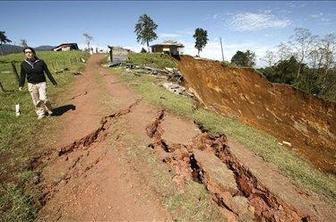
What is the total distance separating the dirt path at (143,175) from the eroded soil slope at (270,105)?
11072 mm

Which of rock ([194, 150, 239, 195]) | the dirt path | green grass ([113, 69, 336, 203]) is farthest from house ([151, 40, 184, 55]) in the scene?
rock ([194, 150, 239, 195])

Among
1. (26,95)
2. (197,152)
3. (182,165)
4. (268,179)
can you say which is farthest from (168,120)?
(26,95)

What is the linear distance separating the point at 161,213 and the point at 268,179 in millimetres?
3858

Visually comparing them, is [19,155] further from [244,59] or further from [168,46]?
[244,59]

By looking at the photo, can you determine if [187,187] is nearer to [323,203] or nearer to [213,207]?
[213,207]

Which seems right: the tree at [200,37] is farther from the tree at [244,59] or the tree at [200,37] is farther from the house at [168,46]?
the house at [168,46]

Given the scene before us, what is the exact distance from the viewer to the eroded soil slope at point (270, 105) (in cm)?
2206

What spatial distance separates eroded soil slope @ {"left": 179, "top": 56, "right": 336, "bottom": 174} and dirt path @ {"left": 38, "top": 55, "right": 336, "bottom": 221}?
11.1 m

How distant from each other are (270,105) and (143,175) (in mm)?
21157

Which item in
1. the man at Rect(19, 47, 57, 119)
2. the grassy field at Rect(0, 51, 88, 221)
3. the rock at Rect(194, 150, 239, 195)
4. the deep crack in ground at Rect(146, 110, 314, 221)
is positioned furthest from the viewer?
the man at Rect(19, 47, 57, 119)

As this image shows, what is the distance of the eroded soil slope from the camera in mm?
22062

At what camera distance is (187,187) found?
609cm

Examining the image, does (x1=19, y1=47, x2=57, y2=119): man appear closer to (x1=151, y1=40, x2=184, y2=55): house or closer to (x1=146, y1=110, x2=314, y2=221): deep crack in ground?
(x1=146, y1=110, x2=314, y2=221): deep crack in ground

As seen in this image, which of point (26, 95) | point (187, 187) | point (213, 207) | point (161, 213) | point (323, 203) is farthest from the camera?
point (26, 95)
